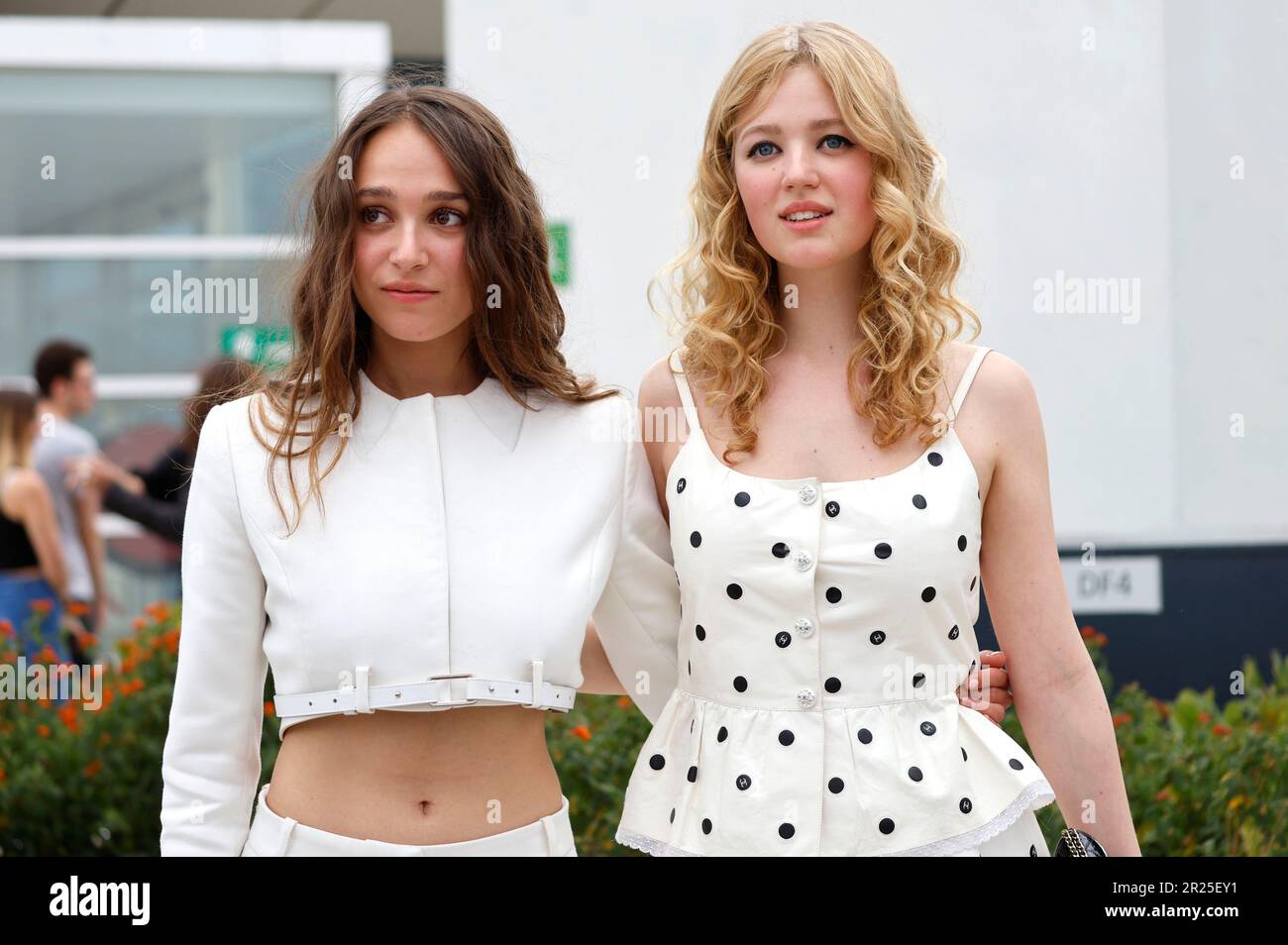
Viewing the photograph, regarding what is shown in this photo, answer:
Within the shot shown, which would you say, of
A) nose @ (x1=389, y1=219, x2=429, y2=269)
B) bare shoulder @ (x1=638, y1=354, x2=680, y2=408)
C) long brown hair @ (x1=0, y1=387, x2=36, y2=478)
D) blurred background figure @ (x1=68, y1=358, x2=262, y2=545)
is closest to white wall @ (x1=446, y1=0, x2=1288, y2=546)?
blurred background figure @ (x1=68, y1=358, x2=262, y2=545)

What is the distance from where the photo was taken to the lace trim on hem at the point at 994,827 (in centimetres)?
221

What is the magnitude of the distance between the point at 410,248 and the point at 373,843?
86 centimetres

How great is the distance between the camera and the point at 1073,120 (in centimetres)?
539

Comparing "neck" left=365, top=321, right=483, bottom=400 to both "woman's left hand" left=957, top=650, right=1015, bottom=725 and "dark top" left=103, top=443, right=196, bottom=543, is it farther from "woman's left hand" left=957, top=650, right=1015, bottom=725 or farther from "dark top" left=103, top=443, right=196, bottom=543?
"dark top" left=103, top=443, right=196, bottom=543

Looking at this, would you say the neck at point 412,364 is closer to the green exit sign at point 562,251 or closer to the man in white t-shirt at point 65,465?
the green exit sign at point 562,251

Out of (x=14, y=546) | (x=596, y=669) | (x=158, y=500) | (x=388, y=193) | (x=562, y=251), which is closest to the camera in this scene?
(x=388, y=193)

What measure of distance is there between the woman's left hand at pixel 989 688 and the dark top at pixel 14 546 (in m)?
5.05

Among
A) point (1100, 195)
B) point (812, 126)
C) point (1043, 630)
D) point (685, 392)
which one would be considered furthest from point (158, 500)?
point (1043, 630)

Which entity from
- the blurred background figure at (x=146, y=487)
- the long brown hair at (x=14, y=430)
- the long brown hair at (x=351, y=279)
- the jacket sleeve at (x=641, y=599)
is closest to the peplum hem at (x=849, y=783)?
the jacket sleeve at (x=641, y=599)

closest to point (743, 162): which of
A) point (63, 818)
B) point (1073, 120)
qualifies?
point (63, 818)

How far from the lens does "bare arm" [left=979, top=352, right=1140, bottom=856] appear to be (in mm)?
2352

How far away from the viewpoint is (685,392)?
97.1 inches

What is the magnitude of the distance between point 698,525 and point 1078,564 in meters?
Result: 3.42

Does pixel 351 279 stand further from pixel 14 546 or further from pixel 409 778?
pixel 14 546
